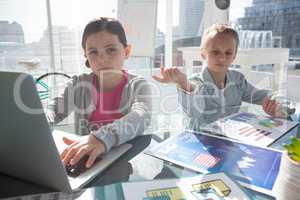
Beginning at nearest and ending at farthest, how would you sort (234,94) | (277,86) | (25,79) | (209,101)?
(25,79) → (209,101) → (234,94) → (277,86)

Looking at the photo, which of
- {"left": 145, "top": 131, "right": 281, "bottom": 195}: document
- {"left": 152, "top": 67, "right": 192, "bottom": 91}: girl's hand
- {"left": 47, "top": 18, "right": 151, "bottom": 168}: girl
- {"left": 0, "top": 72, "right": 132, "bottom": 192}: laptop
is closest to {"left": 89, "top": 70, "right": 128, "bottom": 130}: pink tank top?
{"left": 47, "top": 18, "right": 151, "bottom": 168}: girl

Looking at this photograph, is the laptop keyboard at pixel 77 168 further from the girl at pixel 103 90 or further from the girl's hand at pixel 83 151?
the girl at pixel 103 90

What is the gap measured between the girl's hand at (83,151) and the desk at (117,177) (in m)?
0.05

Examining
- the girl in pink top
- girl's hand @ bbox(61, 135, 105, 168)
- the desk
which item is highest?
the girl in pink top

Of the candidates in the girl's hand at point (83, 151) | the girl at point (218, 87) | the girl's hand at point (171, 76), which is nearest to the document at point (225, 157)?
the girl's hand at point (83, 151)

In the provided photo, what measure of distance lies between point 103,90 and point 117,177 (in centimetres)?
64

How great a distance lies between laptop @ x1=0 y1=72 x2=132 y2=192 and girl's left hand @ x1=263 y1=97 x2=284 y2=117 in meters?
0.72

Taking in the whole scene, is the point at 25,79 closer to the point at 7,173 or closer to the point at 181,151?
the point at 7,173

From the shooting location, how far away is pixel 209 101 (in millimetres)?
1232

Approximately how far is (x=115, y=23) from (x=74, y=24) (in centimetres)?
117

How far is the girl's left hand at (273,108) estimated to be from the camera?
3.28 ft

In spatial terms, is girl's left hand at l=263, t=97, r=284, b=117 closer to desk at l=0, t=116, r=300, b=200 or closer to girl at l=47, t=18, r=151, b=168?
desk at l=0, t=116, r=300, b=200

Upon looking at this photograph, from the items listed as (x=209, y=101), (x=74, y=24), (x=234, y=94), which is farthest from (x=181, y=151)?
(x=74, y=24)

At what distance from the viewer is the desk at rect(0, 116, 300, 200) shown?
497 mm
